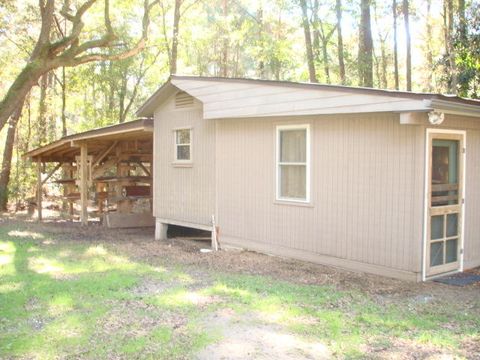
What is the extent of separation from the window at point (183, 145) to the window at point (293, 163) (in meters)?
2.77

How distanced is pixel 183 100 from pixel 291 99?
354cm

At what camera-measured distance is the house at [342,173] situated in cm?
710

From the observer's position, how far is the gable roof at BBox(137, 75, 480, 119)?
6691 millimetres

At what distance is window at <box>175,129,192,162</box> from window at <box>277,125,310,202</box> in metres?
2.77

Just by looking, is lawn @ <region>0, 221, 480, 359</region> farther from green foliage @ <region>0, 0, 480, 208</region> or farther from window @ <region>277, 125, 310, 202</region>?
green foliage @ <region>0, 0, 480, 208</region>

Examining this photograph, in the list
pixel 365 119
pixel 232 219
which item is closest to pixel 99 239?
pixel 232 219

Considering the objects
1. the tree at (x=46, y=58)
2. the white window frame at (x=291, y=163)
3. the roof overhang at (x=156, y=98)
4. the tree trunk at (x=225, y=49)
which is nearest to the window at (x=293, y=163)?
the white window frame at (x=291, y=163)

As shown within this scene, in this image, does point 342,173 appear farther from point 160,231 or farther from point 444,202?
point 160,231

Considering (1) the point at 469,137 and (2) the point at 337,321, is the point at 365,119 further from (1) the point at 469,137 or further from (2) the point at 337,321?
(2) the point at 337,321

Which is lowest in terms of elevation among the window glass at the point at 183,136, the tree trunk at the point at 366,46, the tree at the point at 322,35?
the window glass at the point at 183,136

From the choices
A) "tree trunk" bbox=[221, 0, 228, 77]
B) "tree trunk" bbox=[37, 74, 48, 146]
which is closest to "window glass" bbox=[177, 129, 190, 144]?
"tree trunk" bbox=[37, 74, 48, 146]

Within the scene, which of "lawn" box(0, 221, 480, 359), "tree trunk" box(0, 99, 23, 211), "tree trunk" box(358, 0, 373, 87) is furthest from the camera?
"tree trunk" box(0, 99, 23, 211)

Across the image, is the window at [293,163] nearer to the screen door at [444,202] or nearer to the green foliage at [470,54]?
the screen door at [444,202]

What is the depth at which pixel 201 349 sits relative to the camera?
4410 millimetres
